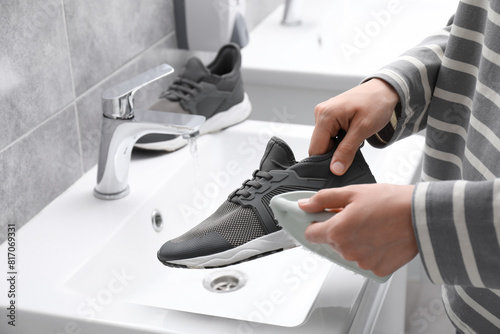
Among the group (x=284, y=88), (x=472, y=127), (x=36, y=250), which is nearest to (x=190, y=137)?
(x=36, y=250)

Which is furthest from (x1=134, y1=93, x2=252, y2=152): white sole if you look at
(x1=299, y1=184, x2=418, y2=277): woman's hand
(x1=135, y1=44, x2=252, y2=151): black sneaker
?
(x1=299, y1=184, x2=418, y2=277): woman's hand

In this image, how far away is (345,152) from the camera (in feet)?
2.27

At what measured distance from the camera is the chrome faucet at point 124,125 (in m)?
0.83

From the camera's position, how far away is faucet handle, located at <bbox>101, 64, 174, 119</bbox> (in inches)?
32.4

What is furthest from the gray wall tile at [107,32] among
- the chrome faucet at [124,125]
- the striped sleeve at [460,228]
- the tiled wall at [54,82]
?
the striped sleeve at [460,228]

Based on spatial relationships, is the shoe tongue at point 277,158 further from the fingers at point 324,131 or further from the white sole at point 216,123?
the white sole at point 216,123

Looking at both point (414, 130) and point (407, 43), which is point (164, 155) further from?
point (407, 43)

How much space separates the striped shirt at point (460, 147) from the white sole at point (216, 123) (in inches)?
14.3

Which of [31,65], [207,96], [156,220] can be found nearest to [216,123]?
[207,96]

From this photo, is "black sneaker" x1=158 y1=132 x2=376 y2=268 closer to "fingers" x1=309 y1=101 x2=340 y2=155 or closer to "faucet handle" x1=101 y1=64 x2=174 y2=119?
"fingers" x1=309 y1=101 x2=340 y2=155

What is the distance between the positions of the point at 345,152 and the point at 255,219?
0.38 feet

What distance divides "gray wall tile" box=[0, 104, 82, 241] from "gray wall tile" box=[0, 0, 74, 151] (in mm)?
18

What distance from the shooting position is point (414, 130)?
0.78 metres

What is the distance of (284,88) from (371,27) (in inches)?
13.1
